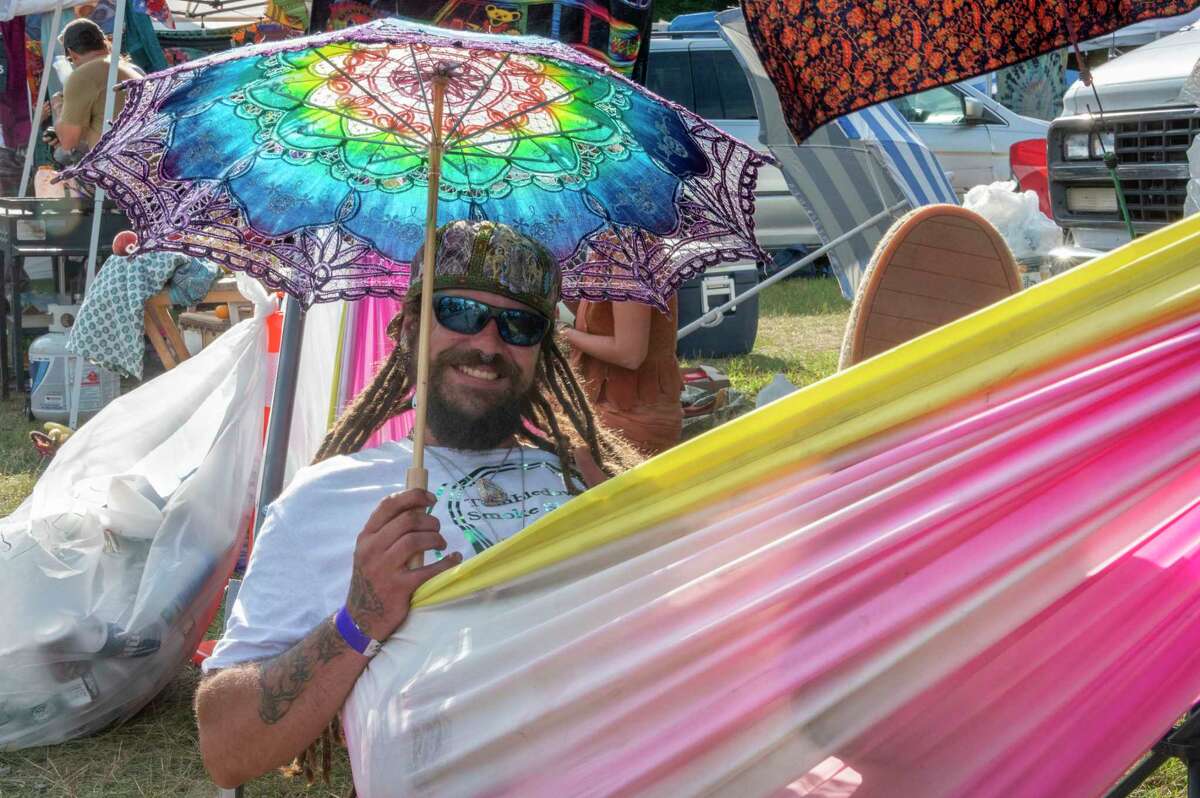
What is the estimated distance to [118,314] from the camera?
6.10 meters

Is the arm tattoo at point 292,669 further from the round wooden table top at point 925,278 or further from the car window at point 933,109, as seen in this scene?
the car window at point 933,109

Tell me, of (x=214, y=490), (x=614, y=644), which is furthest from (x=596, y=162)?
(x=214, y=490)

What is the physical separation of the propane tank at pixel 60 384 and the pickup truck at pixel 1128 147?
453 cm

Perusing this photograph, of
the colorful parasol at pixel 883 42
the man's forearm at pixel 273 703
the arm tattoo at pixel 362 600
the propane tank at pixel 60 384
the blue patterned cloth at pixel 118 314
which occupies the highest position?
the colorful parasol at pixel 883 42

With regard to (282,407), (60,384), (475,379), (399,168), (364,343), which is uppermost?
(399,168)

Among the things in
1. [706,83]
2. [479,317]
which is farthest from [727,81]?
[479,317]

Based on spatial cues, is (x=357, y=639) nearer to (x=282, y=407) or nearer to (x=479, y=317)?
(x=479, y=317)

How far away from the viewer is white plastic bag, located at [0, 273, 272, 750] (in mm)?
3277

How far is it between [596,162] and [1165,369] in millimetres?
1227

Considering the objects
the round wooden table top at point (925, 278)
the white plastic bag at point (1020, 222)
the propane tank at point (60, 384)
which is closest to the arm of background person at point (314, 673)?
the round wooden table top at point (925, 278)

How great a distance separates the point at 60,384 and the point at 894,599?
19.5 ft

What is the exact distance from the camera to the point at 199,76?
2248 mm

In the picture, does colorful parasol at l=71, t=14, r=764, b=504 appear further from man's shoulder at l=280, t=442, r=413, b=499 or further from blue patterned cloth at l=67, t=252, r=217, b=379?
blue patterned cloth at l=67, t=252, r=217, b=379

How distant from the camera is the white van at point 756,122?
1079 cm
